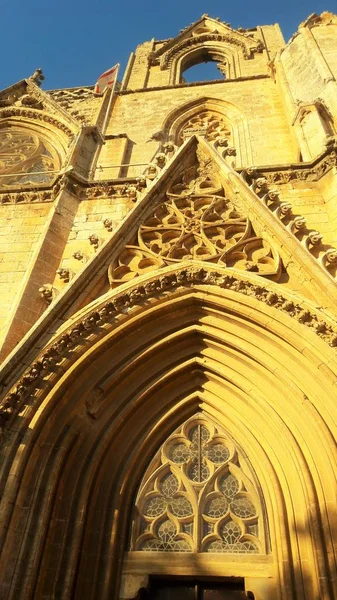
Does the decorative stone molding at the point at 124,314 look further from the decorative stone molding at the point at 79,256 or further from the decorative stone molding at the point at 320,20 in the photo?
the decorative stone molding at the point at 320,20

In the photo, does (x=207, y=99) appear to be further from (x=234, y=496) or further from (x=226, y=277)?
(x=234, y=496)

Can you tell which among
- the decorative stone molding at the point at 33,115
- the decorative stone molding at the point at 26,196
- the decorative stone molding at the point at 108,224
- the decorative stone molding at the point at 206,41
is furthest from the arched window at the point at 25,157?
the decorative stone molding at the point at 206,41

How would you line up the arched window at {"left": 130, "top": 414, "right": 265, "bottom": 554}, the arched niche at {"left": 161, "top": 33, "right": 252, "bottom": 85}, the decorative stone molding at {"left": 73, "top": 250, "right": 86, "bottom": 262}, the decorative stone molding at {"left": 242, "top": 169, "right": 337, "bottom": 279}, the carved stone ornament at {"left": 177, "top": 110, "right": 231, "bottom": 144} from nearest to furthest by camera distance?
the arched window at {"left": 130, "top": 414, "right": 265, "bottom": 554}, the decorative stone molding at {"left": 242, "top": 169, "right": 337, "bottom": 279}, the decorative stone molding at {"left": 73, "top": 250, "right": 86, "bottom": 262}, the carved stone ornament at {"left": 177, "top": 110, "right": 231, "bottom": 144}, the arched niche at {"left": 161, "top": 33, "right": 252, "bottom": 85}

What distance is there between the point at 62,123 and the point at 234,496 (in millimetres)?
10536

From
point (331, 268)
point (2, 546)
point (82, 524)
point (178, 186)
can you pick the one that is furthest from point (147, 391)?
point (178, 186)

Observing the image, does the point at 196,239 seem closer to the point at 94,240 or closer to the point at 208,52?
the point at 94,240

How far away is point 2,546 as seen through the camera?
4504 millimetres

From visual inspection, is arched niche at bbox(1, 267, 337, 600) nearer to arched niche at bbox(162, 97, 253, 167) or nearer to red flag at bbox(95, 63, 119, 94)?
arched niche at bbox(162, 97, 253, 167)

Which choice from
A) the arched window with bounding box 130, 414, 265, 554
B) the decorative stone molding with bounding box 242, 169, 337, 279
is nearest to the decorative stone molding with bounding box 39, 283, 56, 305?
the arched window with bounding box 130, 414, 265, 554

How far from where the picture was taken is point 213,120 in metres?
13.6

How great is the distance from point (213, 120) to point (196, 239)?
24.2 ft

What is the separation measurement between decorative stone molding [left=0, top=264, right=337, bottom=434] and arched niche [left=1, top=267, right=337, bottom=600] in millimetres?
60

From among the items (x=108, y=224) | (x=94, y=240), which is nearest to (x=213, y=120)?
(x=108, y=224)

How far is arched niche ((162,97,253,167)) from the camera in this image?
482 inches
